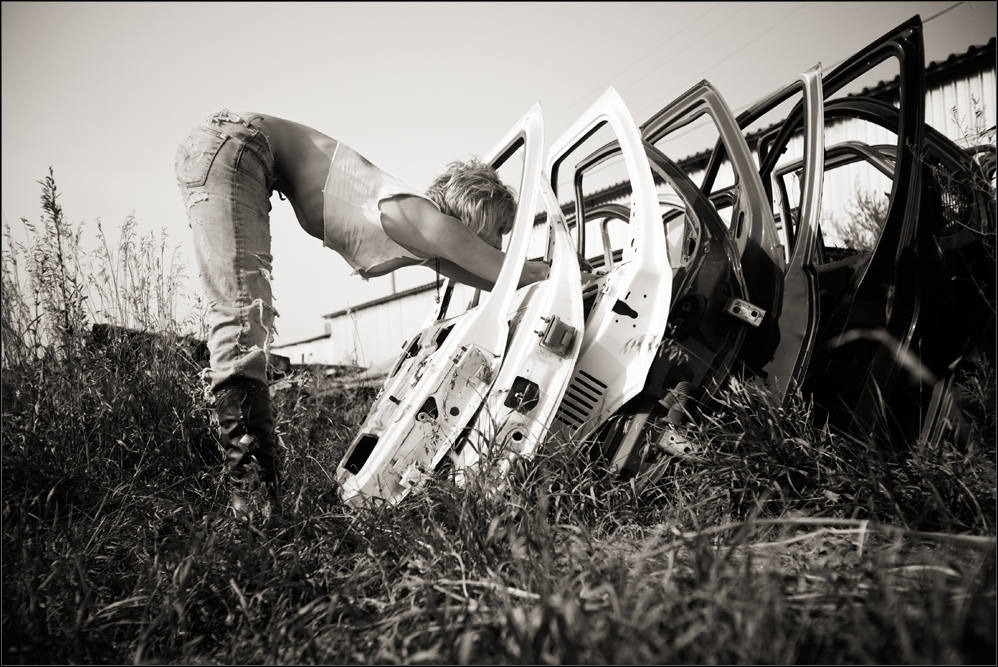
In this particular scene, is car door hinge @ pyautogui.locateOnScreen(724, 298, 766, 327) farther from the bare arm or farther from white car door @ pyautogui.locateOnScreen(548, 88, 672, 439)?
the bare arm

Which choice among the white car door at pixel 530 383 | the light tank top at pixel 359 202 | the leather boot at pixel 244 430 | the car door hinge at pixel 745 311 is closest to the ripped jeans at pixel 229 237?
the leather boot at pixel 244 430

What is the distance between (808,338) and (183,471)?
2745 mm

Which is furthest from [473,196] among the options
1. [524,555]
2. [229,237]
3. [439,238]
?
[524,555]

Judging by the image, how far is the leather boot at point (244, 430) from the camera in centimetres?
234

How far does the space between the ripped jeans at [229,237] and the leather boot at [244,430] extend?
0.16ft

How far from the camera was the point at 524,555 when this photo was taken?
157 cm

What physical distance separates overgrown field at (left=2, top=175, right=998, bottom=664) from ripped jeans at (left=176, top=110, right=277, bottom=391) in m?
0.58

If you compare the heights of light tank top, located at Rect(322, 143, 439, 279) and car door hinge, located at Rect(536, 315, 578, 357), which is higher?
light tank top, located at Rect(322, 143, 439, 279)

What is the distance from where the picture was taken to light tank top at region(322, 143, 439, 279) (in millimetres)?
2475

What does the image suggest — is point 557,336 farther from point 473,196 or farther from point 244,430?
point 244,430

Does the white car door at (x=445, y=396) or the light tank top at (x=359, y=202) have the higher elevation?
the light tank top at (x=359, y=202)

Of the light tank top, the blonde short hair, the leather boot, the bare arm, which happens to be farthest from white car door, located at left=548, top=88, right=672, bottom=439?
the leather boot

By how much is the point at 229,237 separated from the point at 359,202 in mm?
520

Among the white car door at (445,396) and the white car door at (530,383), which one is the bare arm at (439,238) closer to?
the white car door at (445,396)
